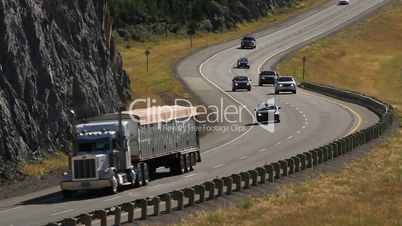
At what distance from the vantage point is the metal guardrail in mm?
26562

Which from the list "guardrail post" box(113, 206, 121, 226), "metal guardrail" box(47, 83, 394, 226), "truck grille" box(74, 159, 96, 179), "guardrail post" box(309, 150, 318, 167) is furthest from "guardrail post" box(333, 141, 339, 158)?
"guardrail post" box(113, 206, 121, 226)

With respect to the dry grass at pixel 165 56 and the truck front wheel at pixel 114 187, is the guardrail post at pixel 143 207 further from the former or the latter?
the dry grass at pixel 165 56

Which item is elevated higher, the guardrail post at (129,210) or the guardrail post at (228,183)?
the guardrail post at (129,210)

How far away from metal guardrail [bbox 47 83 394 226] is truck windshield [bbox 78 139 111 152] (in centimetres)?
545

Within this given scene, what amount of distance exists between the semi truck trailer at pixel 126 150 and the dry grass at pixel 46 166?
614 centimetres

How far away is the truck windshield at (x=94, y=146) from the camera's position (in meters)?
38.6

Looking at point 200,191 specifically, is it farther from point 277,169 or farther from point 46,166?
point 46,166

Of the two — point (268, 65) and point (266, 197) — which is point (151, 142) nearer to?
point (266, 197)

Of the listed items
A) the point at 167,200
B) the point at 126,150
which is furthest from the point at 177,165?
the point at 167,200

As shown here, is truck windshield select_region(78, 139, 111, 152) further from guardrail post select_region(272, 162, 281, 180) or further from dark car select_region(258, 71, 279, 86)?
dark car select_region(258, 71, 279, 86)

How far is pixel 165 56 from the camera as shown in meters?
124

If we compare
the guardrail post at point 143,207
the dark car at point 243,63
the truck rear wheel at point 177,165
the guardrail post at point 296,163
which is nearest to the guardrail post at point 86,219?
the guardrail post at point 143,207

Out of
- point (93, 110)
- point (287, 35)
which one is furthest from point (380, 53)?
point (93, 110)

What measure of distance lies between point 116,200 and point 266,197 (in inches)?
218
